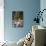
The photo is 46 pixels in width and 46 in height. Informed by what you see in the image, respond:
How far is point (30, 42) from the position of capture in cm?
328

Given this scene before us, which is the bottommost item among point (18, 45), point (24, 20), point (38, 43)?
point (18, 45)

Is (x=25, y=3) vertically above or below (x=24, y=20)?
above

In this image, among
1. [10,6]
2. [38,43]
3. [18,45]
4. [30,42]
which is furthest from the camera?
[10,6]

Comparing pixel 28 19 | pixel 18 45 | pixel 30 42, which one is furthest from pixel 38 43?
pixel 28 19

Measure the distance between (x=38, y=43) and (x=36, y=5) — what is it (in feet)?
10.2

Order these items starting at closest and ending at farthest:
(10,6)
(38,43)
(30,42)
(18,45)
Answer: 1. (38,43)
2. (30,42)
3. (18,45)
4. (10,6)

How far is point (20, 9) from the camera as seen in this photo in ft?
18.0

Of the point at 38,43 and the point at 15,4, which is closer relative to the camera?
the point at 38,43

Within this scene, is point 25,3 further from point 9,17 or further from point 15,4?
point 9,17

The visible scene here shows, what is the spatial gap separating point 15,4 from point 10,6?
0.70 feet

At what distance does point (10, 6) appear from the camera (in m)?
5.46

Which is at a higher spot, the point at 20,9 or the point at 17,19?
the point at 20,9

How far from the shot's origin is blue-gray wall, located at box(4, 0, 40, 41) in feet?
17.9

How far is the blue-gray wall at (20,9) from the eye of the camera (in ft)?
17.9
